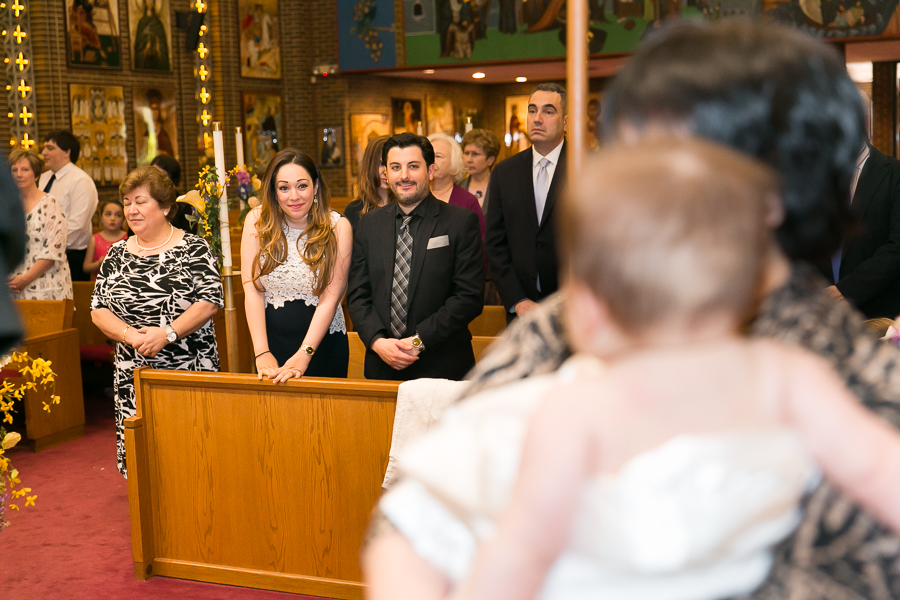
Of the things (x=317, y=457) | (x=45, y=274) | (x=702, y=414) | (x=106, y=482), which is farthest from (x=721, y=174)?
(x=45, y=274)

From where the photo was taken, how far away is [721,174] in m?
0.86

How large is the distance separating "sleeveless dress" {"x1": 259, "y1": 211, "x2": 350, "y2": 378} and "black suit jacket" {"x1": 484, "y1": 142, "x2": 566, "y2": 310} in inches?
36.1

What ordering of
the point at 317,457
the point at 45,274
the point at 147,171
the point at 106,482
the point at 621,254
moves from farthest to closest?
1. the point at 45,274
2. the point at 106,482
3. the point at 147,171
4. the point at 317,457
5. the point at 621,254

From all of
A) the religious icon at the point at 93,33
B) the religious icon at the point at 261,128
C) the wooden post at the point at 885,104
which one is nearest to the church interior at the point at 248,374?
the religious icon at the point at 93,33

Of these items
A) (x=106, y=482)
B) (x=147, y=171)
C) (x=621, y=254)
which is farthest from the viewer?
(x=106, y=482)

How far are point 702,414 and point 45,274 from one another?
275 inches

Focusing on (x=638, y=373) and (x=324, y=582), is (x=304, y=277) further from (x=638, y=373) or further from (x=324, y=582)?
(x=638, y=373)

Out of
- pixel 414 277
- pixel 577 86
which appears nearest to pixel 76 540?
pixel 414 277

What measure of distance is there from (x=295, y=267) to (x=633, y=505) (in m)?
3.55

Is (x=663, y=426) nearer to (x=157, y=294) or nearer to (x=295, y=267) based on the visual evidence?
(x=295, y=267)

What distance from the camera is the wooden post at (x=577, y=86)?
148 cm

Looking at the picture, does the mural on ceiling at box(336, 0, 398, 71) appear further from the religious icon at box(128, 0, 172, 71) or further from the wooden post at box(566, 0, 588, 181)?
the wooden post at box(566, 0, 588, 181)

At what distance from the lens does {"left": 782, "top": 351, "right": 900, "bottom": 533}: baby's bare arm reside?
90cm

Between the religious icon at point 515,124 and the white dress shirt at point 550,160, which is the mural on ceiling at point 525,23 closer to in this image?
the religious icon at point 515,124
